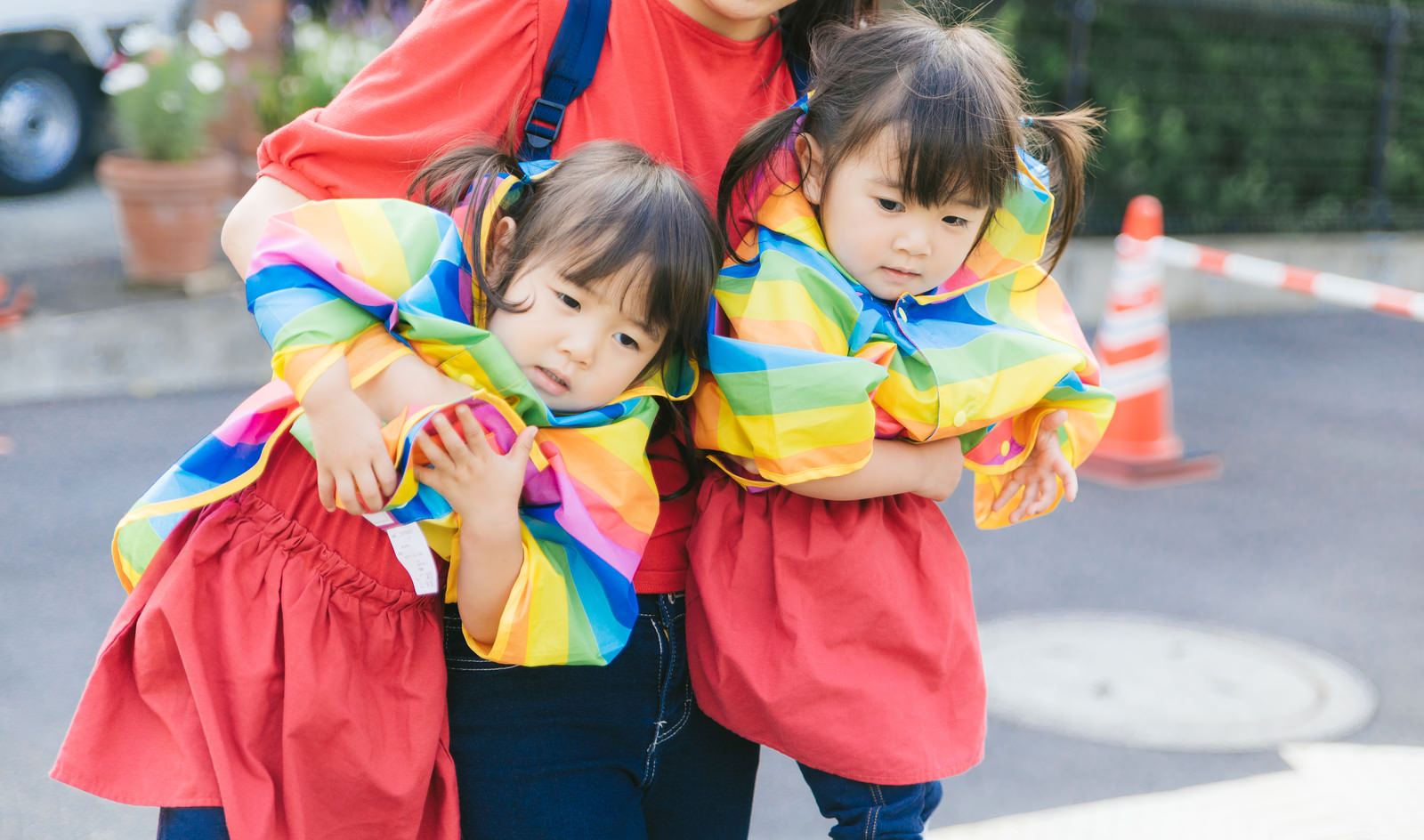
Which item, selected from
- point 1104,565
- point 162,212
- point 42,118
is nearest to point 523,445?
point 1104,565

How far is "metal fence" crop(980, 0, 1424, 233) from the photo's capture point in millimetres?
9656

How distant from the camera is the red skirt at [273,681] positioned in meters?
1.50

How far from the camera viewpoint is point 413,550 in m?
1.51

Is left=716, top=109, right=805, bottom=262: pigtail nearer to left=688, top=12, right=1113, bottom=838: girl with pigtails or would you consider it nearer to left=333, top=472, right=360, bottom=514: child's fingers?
left=688, top=12, right=1113, bottom=838: girl with pigtails

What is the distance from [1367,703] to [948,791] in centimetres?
138

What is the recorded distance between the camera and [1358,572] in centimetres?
504

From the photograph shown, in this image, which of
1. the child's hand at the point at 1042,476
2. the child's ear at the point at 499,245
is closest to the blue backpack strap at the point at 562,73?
the child's ear at the point at 499,245

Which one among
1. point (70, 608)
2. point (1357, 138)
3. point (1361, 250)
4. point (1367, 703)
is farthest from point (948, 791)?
point (1357, 138)

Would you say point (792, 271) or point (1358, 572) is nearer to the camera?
point (792, 271)

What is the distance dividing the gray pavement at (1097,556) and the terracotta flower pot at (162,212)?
16 cm

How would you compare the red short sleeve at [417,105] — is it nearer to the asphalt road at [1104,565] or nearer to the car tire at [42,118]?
the asphalt road at [1104,565]

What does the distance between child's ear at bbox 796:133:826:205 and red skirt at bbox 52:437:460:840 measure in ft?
2.24

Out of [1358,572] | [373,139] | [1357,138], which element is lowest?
[1358,572]

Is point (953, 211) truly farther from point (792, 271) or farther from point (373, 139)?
point (373, 139)
